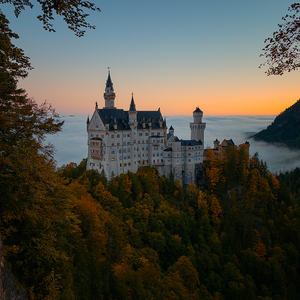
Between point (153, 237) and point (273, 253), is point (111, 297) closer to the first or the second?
point (153, 237)

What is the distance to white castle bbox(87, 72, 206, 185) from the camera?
6419 cm

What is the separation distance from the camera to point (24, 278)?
17594 mm

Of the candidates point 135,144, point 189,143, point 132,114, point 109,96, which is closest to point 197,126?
point 189,143

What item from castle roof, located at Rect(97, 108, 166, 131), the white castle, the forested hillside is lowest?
the forested hillside

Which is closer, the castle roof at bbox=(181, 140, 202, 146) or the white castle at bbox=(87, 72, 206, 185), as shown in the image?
the white castle at bbox=(87, 72, 206, 185)

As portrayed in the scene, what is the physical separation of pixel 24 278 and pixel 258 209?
2525 inches

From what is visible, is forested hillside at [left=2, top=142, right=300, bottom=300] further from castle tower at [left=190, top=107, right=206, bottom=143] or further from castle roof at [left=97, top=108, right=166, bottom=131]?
castle roof at [left=97, top=108, right=166, bottom=131]

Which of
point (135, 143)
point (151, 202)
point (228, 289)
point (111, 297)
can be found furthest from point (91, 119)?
point (228, 289)

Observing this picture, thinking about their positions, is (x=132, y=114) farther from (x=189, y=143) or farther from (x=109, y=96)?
(x=189, y=143)

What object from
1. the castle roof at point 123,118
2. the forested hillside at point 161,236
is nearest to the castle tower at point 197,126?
the forested hillside at point 161,236

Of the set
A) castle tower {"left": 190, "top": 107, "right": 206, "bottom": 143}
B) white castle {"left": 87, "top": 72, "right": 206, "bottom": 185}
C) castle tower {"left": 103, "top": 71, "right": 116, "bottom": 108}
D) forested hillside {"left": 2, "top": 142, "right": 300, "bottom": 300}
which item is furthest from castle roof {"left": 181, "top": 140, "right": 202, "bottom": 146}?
→ castle tower {"left": 103, "top": 71, "right": 116, "bottom": 108}

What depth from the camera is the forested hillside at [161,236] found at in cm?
1884

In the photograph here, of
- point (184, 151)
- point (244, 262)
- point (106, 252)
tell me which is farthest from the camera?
point (184, 151)

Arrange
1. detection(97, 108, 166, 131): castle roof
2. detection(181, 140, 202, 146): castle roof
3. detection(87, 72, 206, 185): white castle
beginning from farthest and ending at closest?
detection(181, 140, 202, 146): castle roof, detection(97, 108, 166, 131): castle roof, detection(87, 72, 206, 185): white castle
